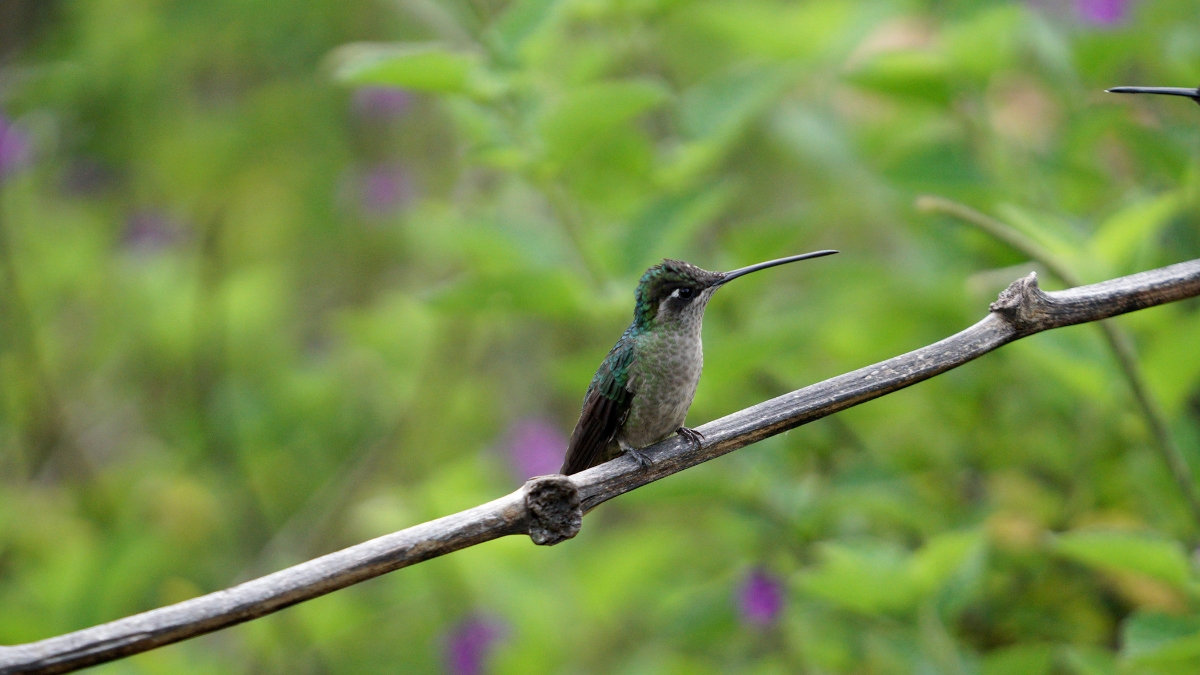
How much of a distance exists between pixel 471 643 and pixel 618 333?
100 centimetres

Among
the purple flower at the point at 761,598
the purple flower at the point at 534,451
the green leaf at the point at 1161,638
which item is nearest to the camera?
the green leaf at the point at 1161,638

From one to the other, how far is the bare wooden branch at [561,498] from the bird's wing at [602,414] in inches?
7.5

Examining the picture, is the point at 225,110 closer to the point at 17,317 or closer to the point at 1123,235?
the point at 17,317

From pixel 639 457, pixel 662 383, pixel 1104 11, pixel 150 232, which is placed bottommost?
pixel 639 457

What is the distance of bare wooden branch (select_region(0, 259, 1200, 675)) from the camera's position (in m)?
0.90

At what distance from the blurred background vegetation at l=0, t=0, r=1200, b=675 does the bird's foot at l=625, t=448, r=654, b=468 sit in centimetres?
36

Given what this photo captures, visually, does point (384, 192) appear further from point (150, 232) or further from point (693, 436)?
point (693, 436)

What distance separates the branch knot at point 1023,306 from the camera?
3.46 ft

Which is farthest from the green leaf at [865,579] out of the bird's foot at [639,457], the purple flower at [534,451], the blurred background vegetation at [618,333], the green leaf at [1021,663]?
the purple flower at [534,451]

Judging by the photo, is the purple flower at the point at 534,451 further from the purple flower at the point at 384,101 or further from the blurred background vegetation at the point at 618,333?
the purple flower at the point at 384,101

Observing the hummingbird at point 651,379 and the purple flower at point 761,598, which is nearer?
the hummingbird at point 651,379

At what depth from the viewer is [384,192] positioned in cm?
461

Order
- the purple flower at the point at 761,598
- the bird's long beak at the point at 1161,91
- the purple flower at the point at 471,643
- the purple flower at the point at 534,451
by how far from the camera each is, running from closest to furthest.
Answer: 1. the bird's long beak at the point at 1161,91
2. the purple flower at the point at 761,598
3. the purple flower at the point at 471,643
4. the purple flower at the point at 534,451

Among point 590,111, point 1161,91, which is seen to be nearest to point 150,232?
point 590,111
